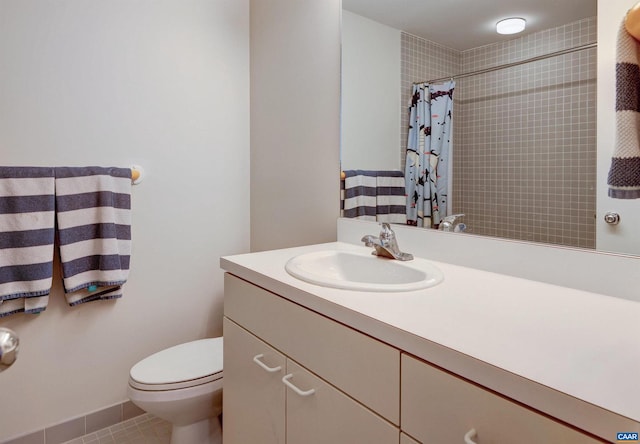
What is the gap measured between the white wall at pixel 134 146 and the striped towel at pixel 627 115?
1676mm

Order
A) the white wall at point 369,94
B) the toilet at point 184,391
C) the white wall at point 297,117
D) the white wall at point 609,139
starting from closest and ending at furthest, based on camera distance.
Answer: the white wall at point 609,139 < the toilet at point 184,391 < the white wall at point 369,94 < the white wall at point 297,117

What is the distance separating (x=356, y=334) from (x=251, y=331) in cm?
47

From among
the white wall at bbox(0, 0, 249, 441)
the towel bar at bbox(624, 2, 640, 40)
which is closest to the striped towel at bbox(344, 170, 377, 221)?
the white wall at bbox(0, 0, 249, 441)

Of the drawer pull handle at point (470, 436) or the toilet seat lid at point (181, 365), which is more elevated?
the drawer pull handle at point (470, 436)

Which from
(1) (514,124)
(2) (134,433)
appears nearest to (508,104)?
(1) (514,124)

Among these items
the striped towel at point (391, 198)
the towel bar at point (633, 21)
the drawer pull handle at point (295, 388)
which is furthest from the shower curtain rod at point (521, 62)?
the drawer pull handle at point (295, 388)

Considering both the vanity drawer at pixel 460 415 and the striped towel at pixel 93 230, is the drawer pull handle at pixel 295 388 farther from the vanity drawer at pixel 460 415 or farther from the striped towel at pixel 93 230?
the striped towel at pixel 93 230

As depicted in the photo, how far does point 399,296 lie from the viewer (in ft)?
3.00

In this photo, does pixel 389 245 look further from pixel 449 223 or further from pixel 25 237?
pixel 25 237

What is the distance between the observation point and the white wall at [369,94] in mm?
1490

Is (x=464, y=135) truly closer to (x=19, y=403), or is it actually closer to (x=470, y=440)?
(x=470, y=440)

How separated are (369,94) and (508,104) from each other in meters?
0.61

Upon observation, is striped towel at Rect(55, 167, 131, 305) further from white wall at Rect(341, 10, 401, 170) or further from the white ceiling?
the white ceiling

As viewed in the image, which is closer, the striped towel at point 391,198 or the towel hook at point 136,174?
the striped towel at point 391,198
